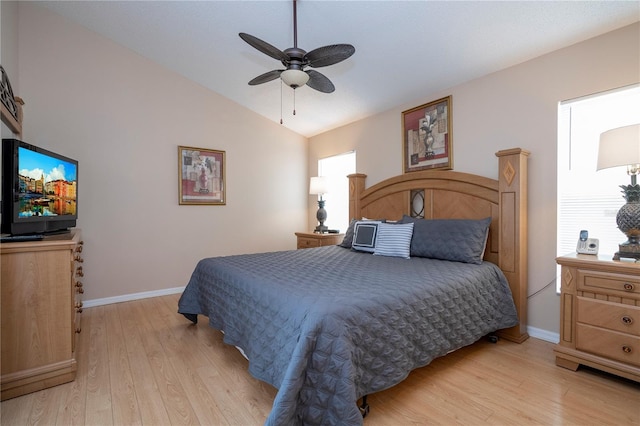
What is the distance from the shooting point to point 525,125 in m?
2.60

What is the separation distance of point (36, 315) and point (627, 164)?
11.9 ft

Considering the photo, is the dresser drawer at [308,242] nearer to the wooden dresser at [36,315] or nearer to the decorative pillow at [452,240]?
the decorative pillow at [452,240]

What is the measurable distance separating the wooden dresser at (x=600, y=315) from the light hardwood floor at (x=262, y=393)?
128 millimetres

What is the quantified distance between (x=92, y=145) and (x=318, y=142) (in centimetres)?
298

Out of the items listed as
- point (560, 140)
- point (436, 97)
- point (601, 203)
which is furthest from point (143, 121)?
point (601, 203)

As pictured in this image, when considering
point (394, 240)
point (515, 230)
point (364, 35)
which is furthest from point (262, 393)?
point (364, 35)

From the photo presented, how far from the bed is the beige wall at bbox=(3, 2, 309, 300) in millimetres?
1500

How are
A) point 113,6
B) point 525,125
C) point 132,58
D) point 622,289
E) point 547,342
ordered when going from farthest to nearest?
1. point 132,58
2. point 113,6
3. point 525,125
4. point 547,342
5. point 622,289

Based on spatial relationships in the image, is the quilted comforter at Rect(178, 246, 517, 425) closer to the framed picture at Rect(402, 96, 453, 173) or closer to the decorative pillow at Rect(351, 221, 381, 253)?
the decorative pillow at Rect(351, 221, 381, 253)

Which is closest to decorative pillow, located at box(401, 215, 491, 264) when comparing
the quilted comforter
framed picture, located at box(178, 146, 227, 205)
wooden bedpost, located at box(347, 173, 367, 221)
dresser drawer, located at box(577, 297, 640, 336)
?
the quilted comforter

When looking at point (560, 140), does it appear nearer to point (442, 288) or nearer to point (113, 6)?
point (442, 288)

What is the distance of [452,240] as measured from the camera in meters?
2.58


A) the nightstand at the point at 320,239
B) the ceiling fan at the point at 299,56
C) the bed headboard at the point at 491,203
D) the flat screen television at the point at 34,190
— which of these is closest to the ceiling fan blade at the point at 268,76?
the ceiling fan at the point at 299,56

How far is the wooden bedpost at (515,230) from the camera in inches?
97.7
